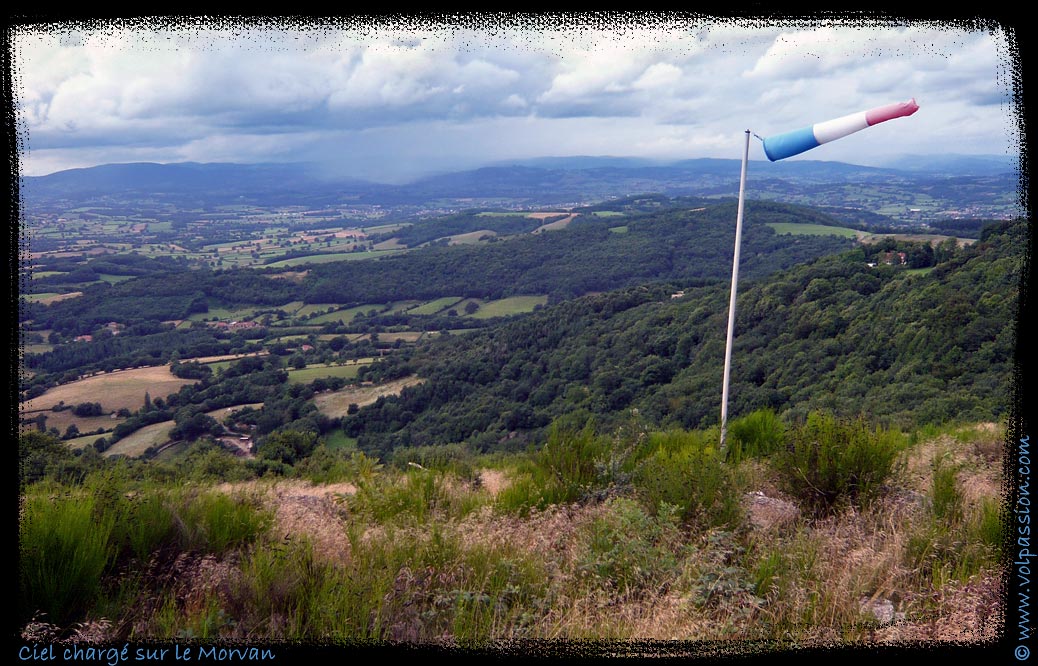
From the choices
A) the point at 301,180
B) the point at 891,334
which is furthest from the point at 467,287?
the point at 301,180

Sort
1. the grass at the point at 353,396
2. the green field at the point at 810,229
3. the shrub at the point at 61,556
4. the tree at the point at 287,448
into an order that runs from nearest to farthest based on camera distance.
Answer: the shrub at the point at 61,556
the tree at the point at 287,448
the grass at the point at 353,396
the green field at the point at 810,229

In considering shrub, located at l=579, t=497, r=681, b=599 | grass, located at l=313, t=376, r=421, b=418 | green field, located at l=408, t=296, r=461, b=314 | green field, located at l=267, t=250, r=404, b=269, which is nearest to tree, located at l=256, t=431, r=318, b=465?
shrub, located at l=579, t=497, r=681, b=599

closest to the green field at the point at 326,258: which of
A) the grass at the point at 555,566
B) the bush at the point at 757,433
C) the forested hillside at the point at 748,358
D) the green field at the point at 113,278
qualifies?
the green field at the point at 113,278

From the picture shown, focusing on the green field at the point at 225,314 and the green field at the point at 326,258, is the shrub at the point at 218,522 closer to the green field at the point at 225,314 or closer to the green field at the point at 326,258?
the green field at the point at 225,314

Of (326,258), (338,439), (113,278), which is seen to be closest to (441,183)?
(326,258)

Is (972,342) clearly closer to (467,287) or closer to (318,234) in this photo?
(467,287)
